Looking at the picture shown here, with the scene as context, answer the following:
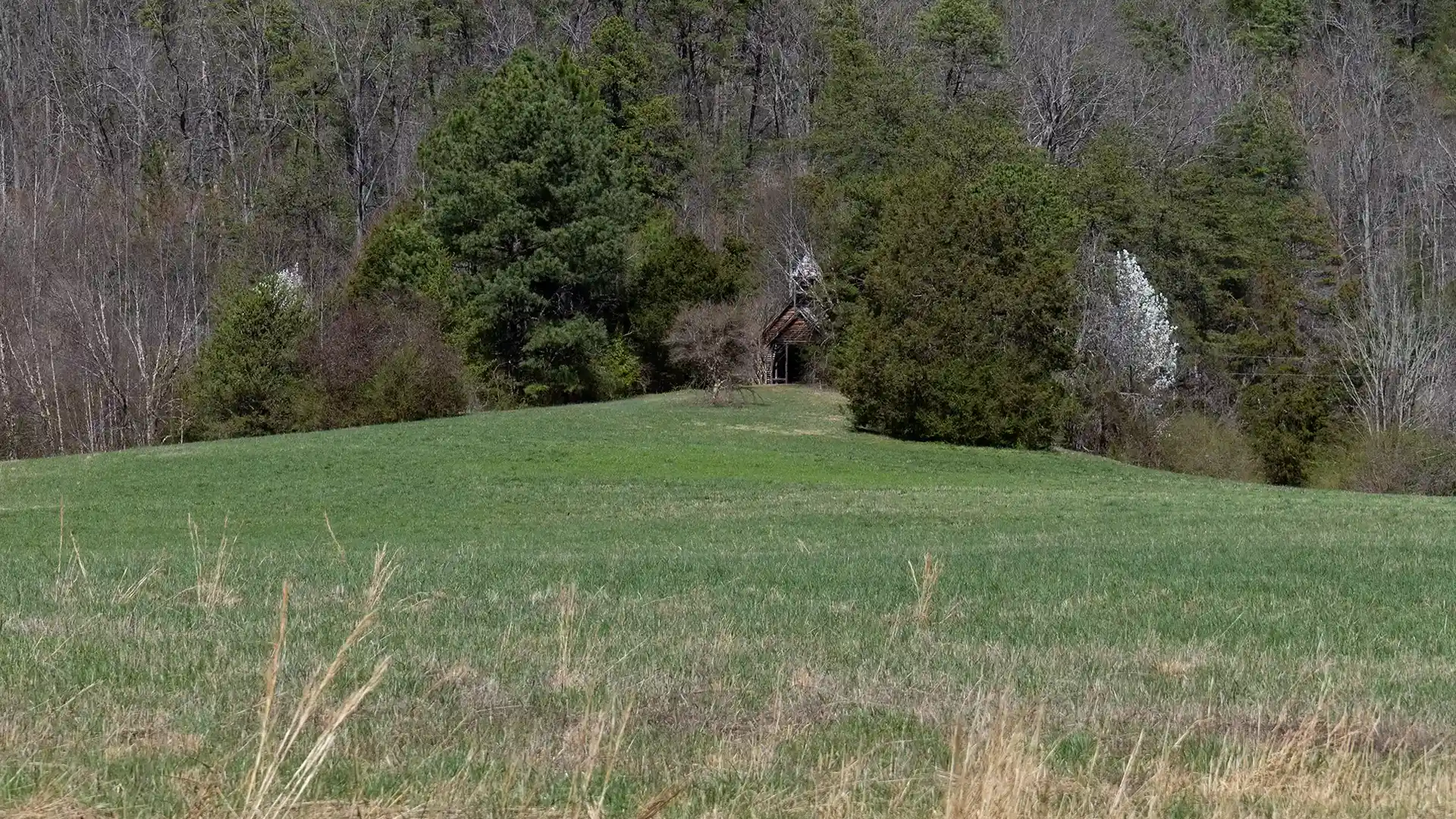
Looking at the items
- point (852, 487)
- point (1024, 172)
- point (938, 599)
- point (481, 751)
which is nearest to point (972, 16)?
point (1024, 172)

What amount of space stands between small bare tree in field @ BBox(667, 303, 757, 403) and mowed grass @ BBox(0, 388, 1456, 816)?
36391 millimetres

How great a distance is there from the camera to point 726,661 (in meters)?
7.80

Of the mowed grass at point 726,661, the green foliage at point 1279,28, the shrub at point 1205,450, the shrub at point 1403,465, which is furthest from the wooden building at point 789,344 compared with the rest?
the mowed grass at point 726,661

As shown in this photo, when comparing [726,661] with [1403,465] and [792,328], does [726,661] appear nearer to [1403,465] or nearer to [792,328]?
[1403,465]

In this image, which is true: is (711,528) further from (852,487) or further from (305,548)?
(852,487)

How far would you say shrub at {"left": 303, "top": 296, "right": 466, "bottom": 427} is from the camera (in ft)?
170

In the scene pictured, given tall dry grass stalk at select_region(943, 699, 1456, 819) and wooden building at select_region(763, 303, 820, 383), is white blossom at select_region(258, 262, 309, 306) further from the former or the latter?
tall dry grass stalk at select_region(943, 699, 1456, 819)

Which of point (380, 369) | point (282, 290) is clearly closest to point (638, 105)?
point (282, 290)

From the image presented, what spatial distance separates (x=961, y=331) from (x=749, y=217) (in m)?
26.5

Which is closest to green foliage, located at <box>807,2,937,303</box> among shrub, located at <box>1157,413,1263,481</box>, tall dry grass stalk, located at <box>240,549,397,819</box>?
shrub, located at <box>1157,413,1263,481</box>

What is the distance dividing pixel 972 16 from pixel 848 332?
93.8ft

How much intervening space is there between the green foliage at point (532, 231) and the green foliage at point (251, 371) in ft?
30.6

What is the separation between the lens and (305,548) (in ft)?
58.2

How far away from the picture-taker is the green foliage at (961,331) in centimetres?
4688
